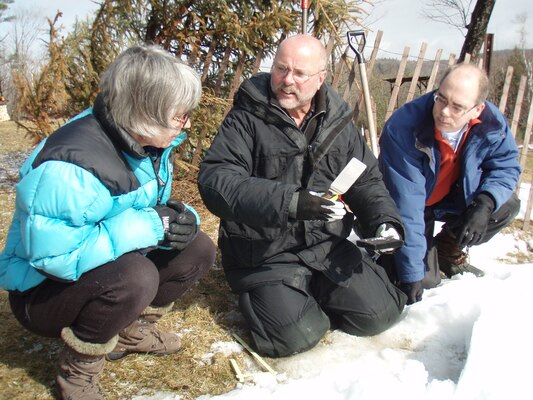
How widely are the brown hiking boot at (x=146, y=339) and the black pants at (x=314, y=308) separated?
0.38 meters

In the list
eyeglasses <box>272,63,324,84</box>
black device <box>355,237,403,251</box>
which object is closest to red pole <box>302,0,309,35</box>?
eyeglasses <box>272,63,324,84</box>

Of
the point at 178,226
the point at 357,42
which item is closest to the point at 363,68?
the point at 357,42

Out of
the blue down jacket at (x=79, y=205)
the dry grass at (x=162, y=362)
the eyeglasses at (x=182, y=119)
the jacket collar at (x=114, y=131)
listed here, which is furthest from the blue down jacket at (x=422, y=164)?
the jacket collar at (x=114, y=131)

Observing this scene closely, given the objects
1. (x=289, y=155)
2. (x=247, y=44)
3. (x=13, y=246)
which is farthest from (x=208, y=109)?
(x=13, y=246)

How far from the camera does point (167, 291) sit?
208cm

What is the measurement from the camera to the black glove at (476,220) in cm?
272

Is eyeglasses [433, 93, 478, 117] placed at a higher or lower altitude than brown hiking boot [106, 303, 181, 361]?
higher

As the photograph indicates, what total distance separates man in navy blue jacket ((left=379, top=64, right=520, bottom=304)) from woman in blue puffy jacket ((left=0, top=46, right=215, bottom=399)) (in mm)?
1394

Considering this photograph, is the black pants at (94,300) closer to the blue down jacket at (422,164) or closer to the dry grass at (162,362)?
the dry grass at (162,362)

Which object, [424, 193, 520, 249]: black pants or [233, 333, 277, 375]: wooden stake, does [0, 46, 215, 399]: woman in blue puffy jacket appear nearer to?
[233, 333, 277, 375]: wooden stake

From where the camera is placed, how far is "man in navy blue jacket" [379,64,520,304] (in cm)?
254

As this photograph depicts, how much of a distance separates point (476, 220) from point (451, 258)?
21.6 inches

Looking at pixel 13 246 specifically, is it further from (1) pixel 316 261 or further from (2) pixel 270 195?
(1) pixel 316 261

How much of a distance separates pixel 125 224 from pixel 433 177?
6.16 feet
